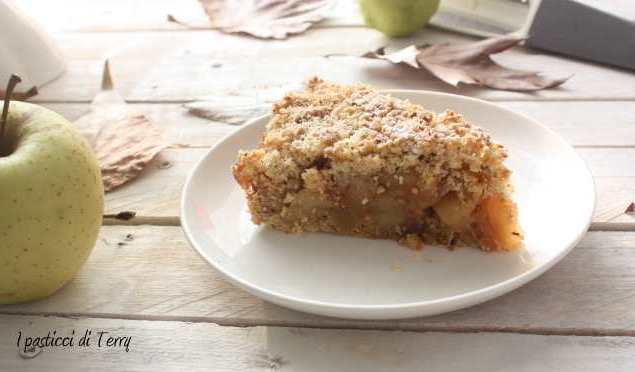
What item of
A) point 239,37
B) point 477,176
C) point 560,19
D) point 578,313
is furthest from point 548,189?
point 239,37

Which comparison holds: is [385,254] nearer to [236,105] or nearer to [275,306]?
[275,306]

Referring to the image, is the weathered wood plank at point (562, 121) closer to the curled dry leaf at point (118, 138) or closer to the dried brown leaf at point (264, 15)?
the curled dry leaf at point (118, 138)

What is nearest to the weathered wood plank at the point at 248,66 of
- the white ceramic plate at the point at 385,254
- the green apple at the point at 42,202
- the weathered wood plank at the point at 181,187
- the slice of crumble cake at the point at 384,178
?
the weathered wood plank at the point at 181,187

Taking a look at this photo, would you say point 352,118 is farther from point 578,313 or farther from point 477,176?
point 578,313

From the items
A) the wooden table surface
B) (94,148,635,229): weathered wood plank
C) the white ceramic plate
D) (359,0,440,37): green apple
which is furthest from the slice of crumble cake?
(359,0,440,37): green apple

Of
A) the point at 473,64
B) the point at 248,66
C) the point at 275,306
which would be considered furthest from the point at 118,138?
the point at 473,64
